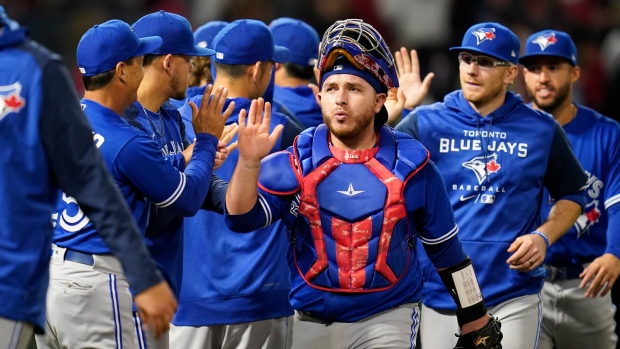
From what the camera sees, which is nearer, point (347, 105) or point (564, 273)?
point (347, 105)

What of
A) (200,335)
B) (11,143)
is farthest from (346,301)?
(11,143)

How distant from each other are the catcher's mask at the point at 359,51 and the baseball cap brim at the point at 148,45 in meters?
0.76

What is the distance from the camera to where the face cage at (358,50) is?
4.75 meters

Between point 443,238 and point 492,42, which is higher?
point 492,42

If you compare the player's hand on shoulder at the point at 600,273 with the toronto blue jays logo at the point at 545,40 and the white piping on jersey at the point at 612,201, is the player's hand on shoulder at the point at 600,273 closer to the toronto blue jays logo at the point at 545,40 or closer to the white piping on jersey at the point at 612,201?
the white piping on jersey at the point at 612,201

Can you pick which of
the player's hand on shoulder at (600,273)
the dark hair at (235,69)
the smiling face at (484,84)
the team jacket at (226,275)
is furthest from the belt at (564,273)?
the dark hair at (235,69)

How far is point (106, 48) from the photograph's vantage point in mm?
4629

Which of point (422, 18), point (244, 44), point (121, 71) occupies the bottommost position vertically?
point (422, 18)

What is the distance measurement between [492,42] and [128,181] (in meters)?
2.52

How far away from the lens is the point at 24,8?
12.3 meters

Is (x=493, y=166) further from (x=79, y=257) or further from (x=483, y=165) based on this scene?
(x=79, y=257)

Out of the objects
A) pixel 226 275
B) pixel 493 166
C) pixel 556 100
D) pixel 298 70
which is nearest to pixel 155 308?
pixel 226 275

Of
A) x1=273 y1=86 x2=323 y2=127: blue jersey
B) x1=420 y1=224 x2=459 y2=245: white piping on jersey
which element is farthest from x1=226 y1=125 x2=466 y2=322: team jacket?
x1=273 y1=86 x2=323 y2=127: blue jersey

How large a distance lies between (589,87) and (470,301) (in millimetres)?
7838
